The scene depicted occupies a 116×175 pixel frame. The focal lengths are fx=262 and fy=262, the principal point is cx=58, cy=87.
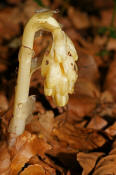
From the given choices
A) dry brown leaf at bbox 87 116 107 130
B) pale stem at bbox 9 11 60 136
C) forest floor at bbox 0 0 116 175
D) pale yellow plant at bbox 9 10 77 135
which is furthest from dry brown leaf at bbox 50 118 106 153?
pale yellow plant at bbox 9 10 77 135

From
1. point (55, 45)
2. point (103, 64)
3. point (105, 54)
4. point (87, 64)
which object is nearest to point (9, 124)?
point (55, 45)

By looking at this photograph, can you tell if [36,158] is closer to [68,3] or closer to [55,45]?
[55,45]

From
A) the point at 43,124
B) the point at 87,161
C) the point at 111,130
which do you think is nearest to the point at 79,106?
the point at 111,130

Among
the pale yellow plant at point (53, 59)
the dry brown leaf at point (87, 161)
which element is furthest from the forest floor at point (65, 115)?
the pale yellow plant at point (53, 59)

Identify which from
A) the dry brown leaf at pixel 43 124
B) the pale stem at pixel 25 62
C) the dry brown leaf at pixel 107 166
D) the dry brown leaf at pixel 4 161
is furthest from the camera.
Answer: the dry brown leaf at pixel 43 124

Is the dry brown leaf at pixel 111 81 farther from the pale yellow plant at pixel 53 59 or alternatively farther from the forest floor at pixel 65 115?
the pale yellow plant at pixel 53 59

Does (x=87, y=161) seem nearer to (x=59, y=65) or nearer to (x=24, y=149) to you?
(x=24, y=149)
